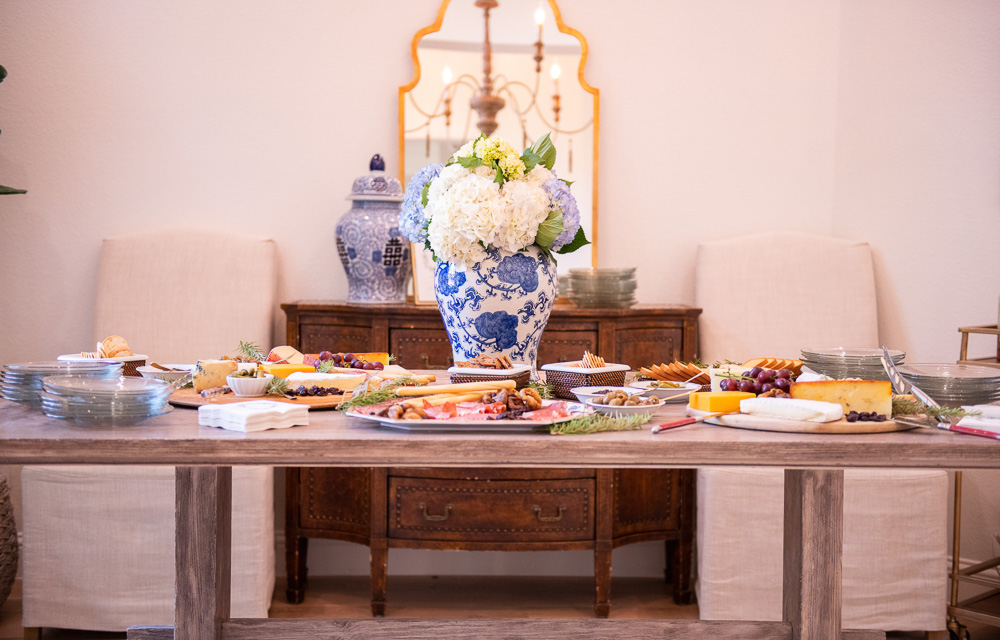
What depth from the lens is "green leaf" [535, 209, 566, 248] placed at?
5.81 ft

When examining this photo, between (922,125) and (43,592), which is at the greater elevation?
(922,125)

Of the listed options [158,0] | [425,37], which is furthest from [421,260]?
[158,0]

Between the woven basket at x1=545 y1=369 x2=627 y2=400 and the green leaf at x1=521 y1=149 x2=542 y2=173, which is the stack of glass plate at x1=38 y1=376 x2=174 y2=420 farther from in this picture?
the green leaf at x1=521 y1=149 x2=542 y2=173

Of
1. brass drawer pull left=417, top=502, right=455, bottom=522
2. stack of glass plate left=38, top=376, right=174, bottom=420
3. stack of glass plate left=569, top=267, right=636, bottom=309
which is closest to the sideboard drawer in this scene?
brass drawer pull left=417, top=502, right=455, bottom=522

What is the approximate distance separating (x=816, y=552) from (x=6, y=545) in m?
2.76

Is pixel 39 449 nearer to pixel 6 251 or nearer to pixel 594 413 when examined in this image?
pixel 594 413

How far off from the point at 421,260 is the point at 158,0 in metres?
1.58

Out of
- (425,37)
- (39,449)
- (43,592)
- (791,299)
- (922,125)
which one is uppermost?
(425,37)

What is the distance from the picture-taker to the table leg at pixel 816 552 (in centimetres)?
155

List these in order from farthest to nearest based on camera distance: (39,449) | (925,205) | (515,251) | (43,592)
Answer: (925,205)
(43,592)
(515,251)
(39,449)

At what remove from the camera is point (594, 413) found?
135cm

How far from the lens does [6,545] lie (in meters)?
2.97

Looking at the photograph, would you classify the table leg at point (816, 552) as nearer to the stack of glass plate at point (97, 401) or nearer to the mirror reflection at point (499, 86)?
the stack of glass plate at point (97, 401)

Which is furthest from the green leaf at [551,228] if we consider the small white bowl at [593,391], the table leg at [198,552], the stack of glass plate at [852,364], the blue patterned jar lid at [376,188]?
the blue patterned jar lid at [376,188]
